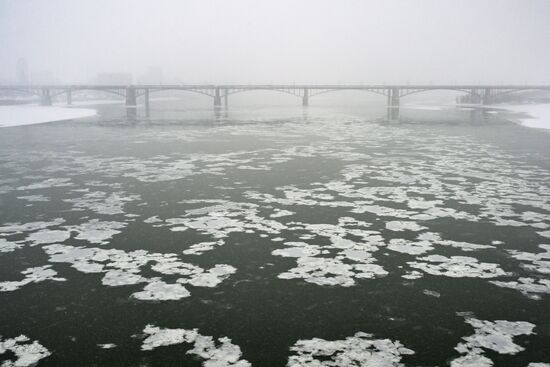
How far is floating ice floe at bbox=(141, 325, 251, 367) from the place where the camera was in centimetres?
584

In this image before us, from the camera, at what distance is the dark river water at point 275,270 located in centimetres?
619

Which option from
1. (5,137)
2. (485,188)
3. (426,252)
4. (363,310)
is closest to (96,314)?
(363,310)

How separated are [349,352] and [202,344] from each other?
2.01 meters

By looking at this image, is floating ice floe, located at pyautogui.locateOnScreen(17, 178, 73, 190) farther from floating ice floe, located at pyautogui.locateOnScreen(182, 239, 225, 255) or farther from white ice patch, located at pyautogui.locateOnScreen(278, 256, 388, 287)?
white ice patch, located at pyautogui.locateOnScreen(278, 256, 388, 287)

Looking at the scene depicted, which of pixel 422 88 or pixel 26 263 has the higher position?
pixel 422 88

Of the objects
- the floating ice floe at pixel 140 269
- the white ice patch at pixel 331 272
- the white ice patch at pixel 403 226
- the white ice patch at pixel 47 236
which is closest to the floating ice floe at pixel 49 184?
the white ice patch at pixel 47 236

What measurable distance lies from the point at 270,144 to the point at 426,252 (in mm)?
22991

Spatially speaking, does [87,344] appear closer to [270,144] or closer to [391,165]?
[391,165]

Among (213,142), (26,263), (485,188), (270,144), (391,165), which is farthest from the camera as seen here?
(213,142)

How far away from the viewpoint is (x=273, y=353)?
19.8ft

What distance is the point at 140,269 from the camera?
8867 mm

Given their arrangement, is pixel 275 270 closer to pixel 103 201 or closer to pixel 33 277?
pixel 33 277

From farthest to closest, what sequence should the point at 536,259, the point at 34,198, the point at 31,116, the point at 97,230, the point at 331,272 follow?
1. the point at 31,116
2. the point at 34,198
3. the point at 97,230
4. the point at 536,259
5. the point at 331,272

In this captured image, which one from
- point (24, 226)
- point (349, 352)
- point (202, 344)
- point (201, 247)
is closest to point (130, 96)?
point (24, 226)
